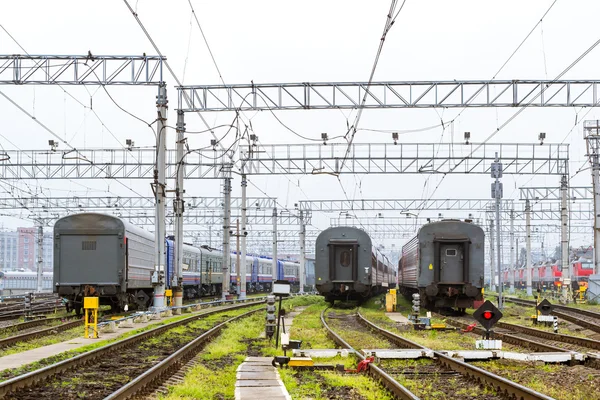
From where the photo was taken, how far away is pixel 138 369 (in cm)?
1255

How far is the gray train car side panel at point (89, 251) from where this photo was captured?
2575cm

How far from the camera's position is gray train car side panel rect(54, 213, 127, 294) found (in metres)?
25.8

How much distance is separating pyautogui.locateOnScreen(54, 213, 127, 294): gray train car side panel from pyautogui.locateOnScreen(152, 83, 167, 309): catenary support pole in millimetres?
1157

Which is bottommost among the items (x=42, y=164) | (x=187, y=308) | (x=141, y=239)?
(x=187, y=308)

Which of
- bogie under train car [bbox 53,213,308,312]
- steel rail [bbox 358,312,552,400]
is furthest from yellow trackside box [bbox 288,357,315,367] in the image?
bogie under train car [bbox 53,213,308,312]

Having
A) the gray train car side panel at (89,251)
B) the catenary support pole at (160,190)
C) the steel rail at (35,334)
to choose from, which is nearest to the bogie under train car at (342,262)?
the catenary support pole at (160,190)

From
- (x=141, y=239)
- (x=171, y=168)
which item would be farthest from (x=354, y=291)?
(x=171, y=168)

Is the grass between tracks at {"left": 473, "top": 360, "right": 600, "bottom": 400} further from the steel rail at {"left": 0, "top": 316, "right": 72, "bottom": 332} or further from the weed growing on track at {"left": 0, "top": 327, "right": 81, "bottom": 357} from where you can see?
the steel rail at {"left": 0, "top": 316, "right": 72, "bottom": 332}

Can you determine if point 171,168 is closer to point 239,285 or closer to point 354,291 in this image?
point 239,285

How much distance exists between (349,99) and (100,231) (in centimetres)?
964

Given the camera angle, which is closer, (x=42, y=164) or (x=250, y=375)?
(x=250, y=375)

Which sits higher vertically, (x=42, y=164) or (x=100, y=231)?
(x=42, y=164)

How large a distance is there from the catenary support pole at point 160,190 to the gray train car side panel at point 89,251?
116 cm

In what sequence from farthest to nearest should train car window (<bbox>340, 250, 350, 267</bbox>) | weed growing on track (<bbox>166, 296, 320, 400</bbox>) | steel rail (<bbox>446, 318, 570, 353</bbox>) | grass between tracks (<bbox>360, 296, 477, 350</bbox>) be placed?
train car window (<bbox>340, 250, 350, 267</bbox>), grass between tracks (<bbox>360, 296, 477, 350</bbox>), steel rail (<bbox>446, 318, 570, 353</bbox>), weed growing on track (<bbox>166, 296, 320, 400</bbox>)
